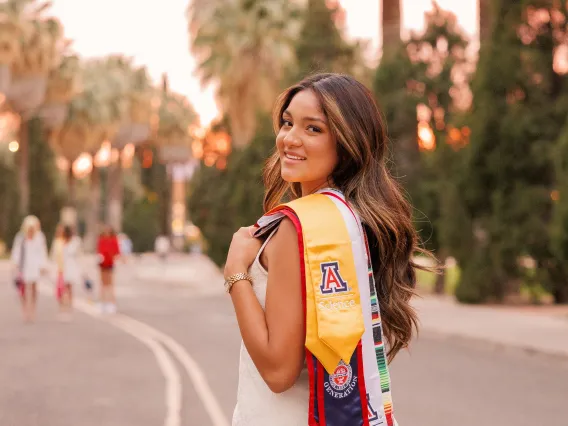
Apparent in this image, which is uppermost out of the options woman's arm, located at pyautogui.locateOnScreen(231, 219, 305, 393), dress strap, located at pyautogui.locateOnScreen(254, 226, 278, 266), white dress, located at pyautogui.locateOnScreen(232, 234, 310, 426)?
dress strap, located at pyautogui.locateOnScreen(254, 226, 278, 266)

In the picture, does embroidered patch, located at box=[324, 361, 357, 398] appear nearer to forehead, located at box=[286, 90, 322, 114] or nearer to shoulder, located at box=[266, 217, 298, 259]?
shoulder, located at box=[266, 217, 298, 259]

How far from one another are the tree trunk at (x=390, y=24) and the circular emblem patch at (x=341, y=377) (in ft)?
85.7

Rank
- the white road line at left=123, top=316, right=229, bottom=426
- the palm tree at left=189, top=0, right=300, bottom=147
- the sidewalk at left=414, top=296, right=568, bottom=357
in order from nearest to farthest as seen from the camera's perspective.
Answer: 1. the white road line at left=123, top=316, right=229, bottom=426
2. the sidewalk at left=414, top=296, right=568, bottom=357
3. the palm tree at left=189, top=0, right=300, bottom=147

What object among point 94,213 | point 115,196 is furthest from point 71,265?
point 115,196

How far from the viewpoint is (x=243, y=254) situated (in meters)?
2.37

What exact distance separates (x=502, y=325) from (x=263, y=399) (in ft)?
A: 50.9

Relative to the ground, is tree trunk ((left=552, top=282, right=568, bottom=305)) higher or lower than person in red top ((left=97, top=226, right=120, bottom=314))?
lower

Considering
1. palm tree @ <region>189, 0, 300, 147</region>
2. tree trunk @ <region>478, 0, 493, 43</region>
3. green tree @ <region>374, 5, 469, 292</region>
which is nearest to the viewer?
tree trunk @ <region>478, 0, 493, 43</region>

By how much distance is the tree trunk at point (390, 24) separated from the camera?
28094 mm

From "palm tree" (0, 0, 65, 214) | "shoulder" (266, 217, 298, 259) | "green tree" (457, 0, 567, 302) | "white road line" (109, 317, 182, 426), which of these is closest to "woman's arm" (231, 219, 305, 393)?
"shoulder" (266, 217, 298, 259)

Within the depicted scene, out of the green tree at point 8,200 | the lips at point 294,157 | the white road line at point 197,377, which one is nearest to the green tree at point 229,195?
the white road line at point 197,377

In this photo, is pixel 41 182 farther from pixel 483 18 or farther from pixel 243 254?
pixel 243 254

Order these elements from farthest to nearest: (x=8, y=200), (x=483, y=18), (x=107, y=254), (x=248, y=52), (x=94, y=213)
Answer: (x=8, y=200) → (x=94, y=213) → (x=248, y=52) → (x=483, y=18) → (x=107, y=254)

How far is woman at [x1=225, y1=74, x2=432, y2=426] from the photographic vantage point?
2.22 m
